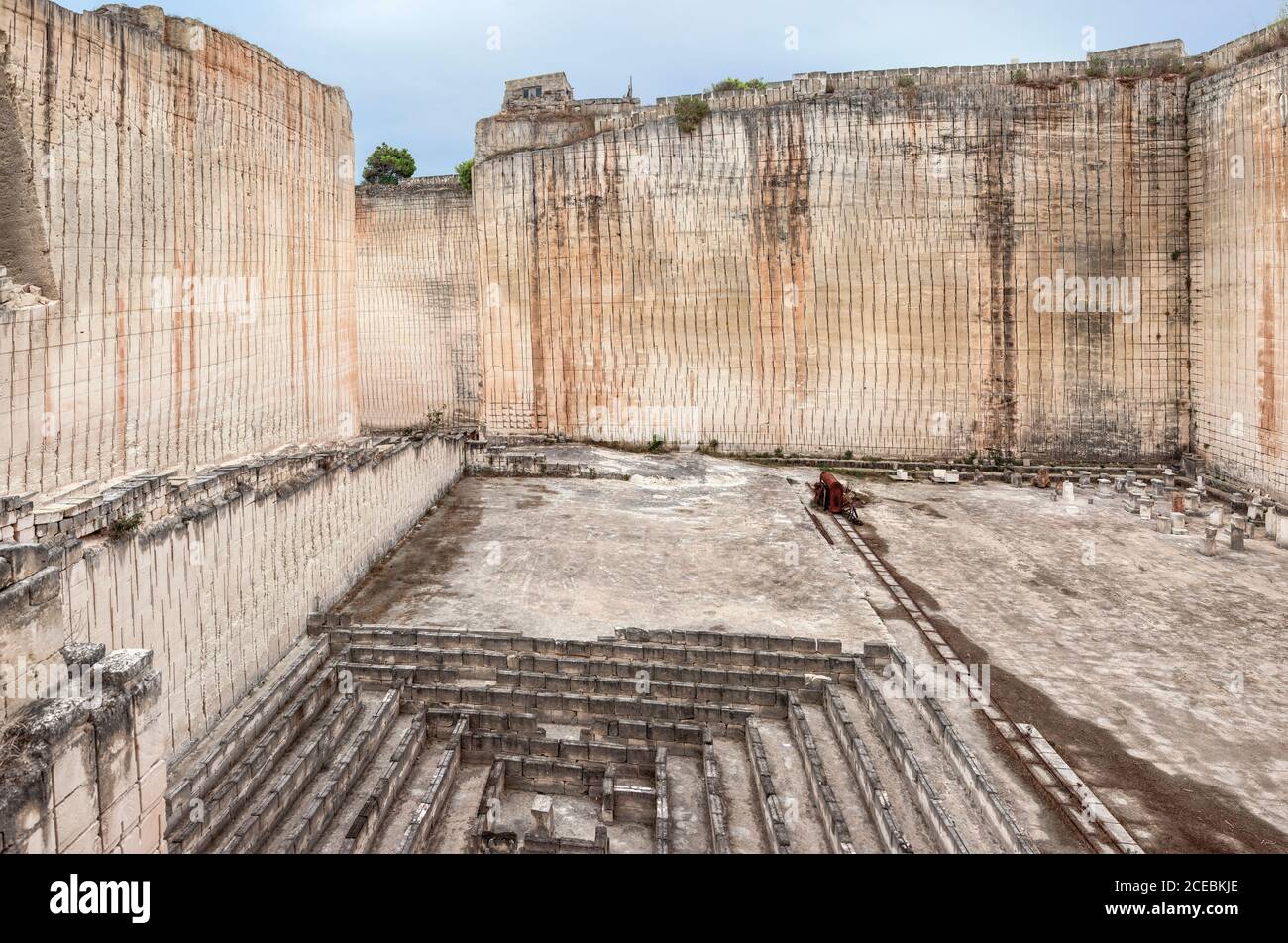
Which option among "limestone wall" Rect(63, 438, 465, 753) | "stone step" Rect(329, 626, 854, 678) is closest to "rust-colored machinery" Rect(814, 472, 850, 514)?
"stone step" Rect(329, 626, 854, 678)

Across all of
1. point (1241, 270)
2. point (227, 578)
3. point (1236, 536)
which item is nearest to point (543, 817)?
point (227, 578)

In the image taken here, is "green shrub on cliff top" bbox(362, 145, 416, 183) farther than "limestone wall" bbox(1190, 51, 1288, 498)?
Yes

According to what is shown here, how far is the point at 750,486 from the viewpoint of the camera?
14.1m

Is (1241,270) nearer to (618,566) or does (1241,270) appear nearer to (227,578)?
(618,566)

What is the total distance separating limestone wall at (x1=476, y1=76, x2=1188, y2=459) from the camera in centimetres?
1540

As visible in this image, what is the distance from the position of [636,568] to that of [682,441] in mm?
7711

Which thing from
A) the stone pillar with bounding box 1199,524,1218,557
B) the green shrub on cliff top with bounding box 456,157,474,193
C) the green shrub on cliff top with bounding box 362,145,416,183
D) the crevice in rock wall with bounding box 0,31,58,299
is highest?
the green shrub on cliff top with bounding box 362,145,416,183

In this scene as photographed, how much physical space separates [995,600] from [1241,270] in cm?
842

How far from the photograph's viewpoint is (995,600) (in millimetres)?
8945

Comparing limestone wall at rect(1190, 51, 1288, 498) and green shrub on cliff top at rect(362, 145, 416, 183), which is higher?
green shrub on cliff top at rect(362, 145, 416, 183)

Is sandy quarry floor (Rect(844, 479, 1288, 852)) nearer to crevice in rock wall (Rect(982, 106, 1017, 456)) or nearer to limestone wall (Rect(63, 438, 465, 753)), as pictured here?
crevice in rock wall (Rect(982, 106, 1017, 456))

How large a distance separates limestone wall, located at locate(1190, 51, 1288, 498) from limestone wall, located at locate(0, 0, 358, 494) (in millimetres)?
13750

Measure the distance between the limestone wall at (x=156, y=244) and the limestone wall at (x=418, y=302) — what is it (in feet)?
25.3

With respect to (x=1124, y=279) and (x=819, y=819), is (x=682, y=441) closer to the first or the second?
(x=1124, y=279)
